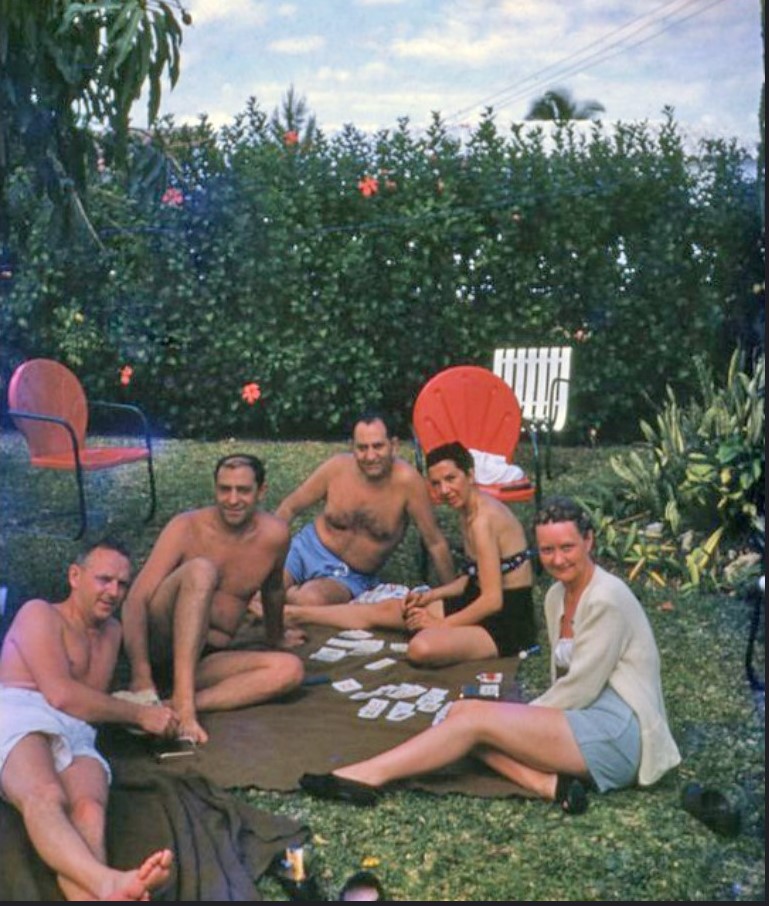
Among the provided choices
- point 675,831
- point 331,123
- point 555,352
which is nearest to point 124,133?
point 331,123

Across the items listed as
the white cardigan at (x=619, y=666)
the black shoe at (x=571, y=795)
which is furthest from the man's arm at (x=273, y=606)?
the black shoe at (x=571, y=795)

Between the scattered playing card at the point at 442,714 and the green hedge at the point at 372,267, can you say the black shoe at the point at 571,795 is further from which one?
the green hedge at the point at 372,267

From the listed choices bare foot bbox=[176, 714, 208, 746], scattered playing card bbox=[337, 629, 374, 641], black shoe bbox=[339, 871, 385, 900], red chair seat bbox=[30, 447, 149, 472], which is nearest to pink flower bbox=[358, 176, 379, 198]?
red chair seat bbox=[30, 447, 149, 472]

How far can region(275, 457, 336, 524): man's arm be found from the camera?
400cm

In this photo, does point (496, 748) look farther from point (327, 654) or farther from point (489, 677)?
point (327, 654)

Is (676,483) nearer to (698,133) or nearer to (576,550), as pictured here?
(576,550)

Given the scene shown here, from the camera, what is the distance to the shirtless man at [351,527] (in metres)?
4.04

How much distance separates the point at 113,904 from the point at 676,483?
2.32 metres

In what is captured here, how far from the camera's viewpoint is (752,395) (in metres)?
3.83

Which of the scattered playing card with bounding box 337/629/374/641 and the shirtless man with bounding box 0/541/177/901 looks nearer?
the shirtless man with bounding box 0/541/177/901

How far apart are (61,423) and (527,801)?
179cm

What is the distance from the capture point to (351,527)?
4156 millimetres

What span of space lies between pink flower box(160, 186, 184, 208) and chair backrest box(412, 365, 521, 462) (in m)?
0.93

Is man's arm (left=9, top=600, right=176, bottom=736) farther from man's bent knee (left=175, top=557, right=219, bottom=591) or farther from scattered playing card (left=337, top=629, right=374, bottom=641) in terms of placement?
scattered playing card (left=337, top=629, right=374, bottom=641)
